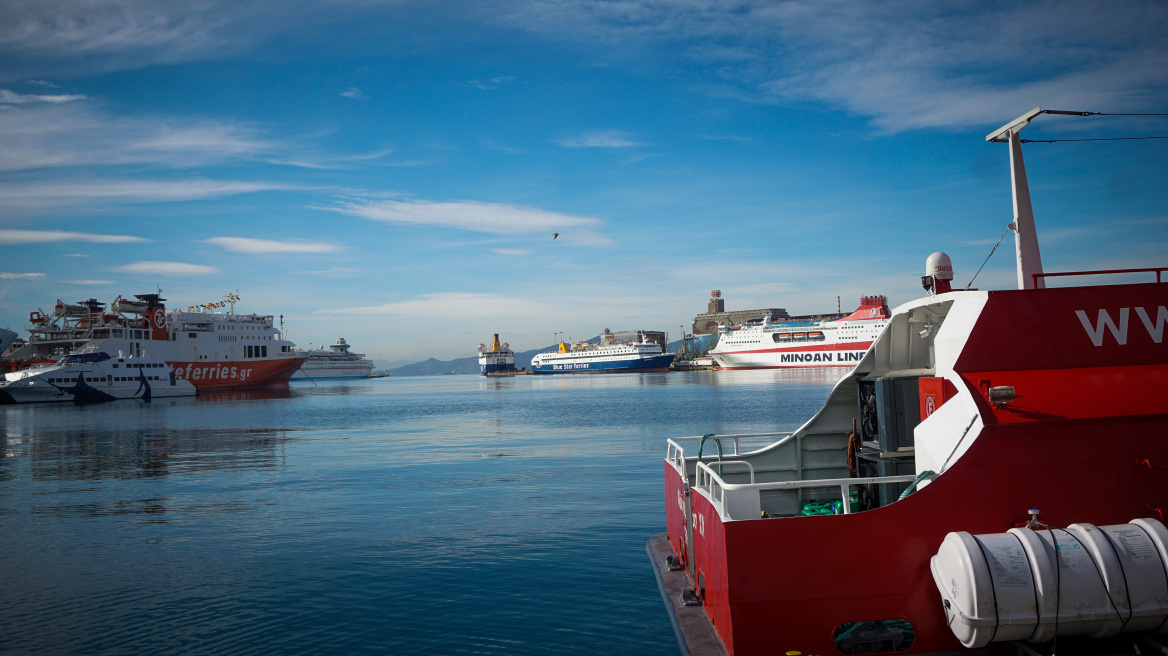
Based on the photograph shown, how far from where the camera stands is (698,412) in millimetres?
42969

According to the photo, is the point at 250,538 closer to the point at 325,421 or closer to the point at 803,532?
the point at 803,532

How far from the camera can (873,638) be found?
565cm

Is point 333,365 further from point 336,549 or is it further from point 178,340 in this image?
point 336,549

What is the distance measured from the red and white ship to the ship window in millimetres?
88890

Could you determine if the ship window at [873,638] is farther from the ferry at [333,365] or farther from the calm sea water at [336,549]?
the ferry at [333,365]

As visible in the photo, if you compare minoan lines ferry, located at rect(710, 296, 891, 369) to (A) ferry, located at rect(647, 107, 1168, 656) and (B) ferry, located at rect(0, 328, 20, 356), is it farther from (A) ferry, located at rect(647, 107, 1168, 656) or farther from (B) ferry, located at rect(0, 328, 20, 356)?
(B) ferry, located at rect(0, 328, 20, 356)

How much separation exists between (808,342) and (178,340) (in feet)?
310

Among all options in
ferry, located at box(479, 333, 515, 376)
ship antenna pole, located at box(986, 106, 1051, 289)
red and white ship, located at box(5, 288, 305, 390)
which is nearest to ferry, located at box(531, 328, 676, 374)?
ferry, located at box(479, 333, 515, 376)

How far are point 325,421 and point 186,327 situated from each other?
56079mm

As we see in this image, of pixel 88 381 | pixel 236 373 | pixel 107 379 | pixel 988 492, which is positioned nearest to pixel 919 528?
pixel 988 492

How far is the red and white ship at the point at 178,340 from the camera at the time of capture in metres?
77.8

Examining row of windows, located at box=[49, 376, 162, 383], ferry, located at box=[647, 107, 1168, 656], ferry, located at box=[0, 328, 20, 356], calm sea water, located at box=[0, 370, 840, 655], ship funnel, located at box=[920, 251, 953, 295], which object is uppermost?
ferry, located at box=[0, 328, 20, 356]

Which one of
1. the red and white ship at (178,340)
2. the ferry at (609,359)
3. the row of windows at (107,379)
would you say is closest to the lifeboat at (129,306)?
the red and white ship at (178,340)

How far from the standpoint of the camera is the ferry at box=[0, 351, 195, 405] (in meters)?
65.4
